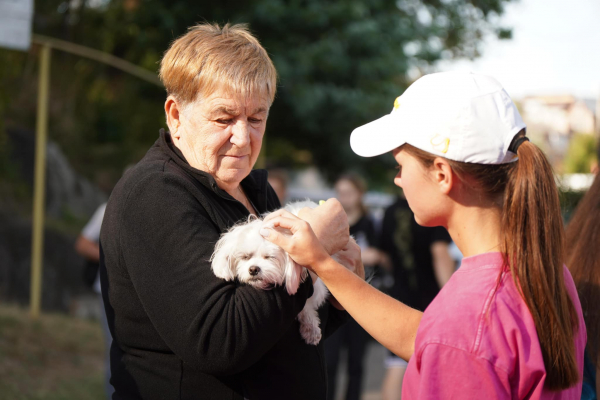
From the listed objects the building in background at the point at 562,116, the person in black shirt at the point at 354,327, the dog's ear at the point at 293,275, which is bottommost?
the building in background at the point at 562,116

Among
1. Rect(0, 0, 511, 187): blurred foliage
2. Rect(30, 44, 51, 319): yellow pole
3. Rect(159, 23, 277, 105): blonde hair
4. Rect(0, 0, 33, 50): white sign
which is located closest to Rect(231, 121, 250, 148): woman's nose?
Rect(159, 23, 277, 105): blonde hair

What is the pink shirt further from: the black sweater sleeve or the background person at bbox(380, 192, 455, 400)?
the background person at bbox(380, 192, 455, 400)

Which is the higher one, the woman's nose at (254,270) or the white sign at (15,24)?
the white sign at (15,24)

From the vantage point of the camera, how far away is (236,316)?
163 cm

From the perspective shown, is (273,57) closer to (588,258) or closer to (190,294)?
(588,258)

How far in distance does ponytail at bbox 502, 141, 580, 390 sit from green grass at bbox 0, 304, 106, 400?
505 cm

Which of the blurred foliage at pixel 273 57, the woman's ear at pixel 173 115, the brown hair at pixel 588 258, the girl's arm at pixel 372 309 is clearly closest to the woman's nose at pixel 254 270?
the girl's arm at pixel 372 309

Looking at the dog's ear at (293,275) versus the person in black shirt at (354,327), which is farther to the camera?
the person in black shirt at (354,327)

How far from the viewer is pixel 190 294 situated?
166 centimetres

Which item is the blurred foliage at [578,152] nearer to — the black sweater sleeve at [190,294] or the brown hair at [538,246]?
the brown hair at [538,246]

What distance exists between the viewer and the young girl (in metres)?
1.44

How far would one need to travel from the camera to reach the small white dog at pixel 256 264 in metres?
1.81

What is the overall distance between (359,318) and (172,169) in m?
0.77

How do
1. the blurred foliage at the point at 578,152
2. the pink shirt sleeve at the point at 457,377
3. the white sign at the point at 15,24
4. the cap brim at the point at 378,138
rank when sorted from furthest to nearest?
the blurred foliage at the point at 578,152 < the white sign at the point at 15,24 < the cap brim at the point at 378,138 < the pink shirt sleeve at the point at 457,377
